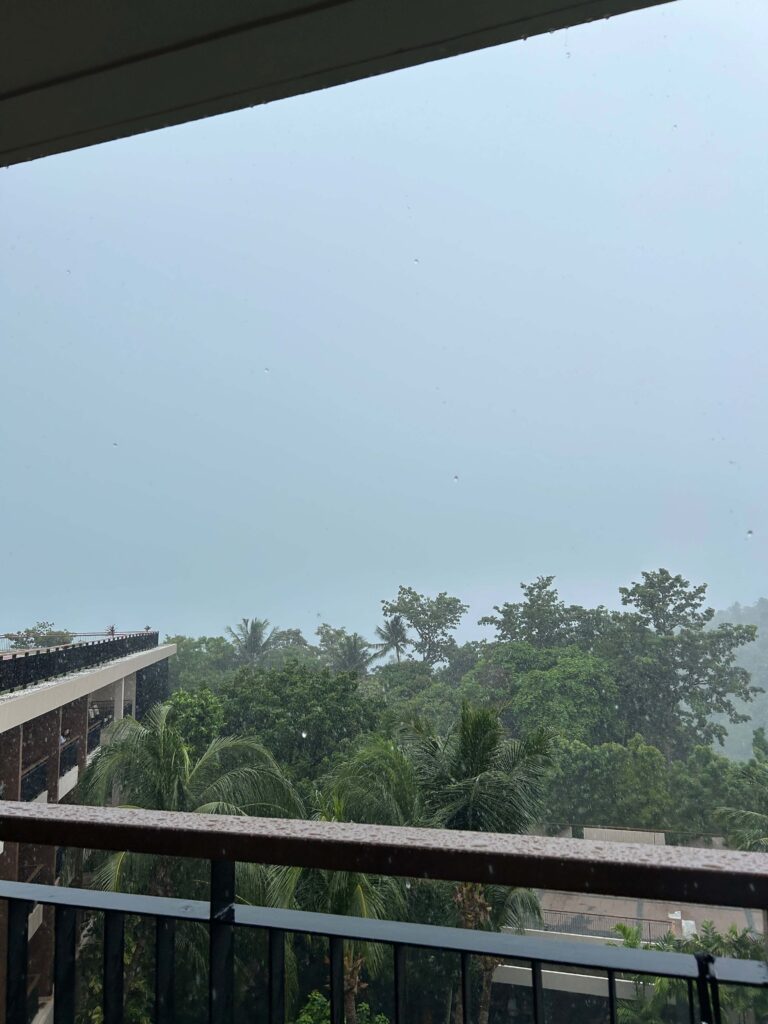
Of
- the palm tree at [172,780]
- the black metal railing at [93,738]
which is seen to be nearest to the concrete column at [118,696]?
the black metal railing at [93,738]

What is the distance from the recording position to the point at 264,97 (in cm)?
89

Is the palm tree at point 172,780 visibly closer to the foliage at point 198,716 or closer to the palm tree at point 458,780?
the foliage at point 198,716

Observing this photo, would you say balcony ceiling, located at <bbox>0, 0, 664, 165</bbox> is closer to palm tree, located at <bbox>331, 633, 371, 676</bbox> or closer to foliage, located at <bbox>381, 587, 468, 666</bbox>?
foliage, located at <bbox>381, 587, 468, 666</bbox>

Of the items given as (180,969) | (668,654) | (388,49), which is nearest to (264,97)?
(388,49)

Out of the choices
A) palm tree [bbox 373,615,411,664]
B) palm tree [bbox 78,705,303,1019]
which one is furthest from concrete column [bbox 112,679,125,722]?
palm tree [bbox 373,615,411,664]

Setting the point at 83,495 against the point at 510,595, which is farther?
the point at 83,495

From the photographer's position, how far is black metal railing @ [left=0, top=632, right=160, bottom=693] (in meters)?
7.20

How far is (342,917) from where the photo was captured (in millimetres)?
689

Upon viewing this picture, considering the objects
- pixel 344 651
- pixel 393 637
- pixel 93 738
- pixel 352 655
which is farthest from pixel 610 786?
pixel 93 738

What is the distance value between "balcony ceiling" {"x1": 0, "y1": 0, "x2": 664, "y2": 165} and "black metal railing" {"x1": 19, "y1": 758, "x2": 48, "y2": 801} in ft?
29.0

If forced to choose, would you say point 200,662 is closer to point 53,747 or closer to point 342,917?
point 53,747

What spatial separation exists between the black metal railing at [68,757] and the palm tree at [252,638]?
3695 millimetres

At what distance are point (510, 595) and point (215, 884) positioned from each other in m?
11.4

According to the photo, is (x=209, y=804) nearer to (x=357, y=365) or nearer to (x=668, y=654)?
(x=668, y=654)
